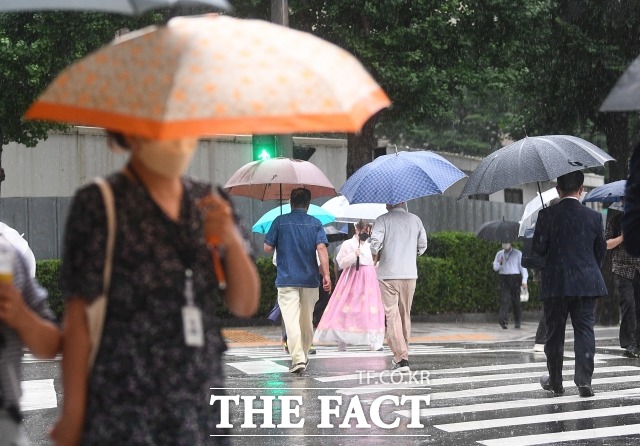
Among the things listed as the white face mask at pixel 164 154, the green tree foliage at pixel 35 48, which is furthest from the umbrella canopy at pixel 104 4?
the green tree foliage at pixel 35 48

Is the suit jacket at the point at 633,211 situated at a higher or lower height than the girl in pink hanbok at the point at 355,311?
higher

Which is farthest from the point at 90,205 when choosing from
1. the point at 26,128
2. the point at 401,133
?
the point at 401,133

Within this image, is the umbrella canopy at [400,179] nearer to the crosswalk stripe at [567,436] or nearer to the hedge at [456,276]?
the crosswalk stripe at [567,436]

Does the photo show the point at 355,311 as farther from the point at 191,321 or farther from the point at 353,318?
the point at 191,321

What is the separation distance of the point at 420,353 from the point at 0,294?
13.2m

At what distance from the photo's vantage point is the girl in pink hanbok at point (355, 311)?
54.6ft

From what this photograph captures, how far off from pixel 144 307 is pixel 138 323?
48mm

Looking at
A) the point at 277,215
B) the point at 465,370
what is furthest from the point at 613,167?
the point at 465,370

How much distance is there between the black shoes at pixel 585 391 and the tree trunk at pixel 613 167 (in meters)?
12.3

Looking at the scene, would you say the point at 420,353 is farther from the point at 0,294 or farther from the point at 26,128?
the point at 0,294

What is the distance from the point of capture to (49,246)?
23.0 m

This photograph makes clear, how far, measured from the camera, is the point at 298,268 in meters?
13.1

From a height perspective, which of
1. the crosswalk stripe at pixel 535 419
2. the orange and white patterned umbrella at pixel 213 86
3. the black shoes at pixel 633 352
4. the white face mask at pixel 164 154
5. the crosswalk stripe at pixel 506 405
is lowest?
the black shoes at pixel 633 352

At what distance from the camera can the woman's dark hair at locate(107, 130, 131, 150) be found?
3662mm
